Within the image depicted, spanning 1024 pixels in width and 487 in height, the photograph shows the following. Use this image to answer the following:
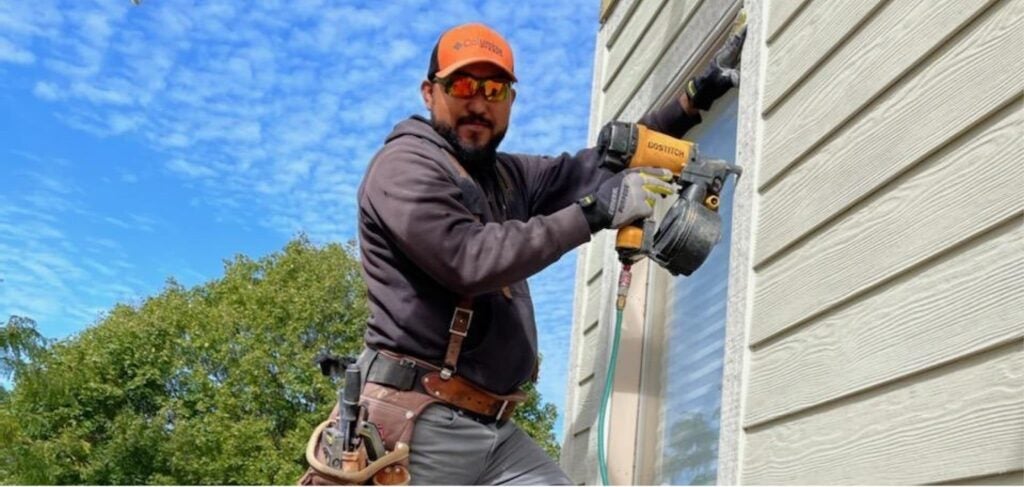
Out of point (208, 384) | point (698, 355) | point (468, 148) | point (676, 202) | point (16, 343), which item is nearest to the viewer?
point (676, 202)

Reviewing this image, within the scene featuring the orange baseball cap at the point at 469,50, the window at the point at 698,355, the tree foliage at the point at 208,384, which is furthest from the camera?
the tree foliage at the point at 208,384

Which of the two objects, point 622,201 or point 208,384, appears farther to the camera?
point 208,384

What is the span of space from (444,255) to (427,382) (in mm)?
344

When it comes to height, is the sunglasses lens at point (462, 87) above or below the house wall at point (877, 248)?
above

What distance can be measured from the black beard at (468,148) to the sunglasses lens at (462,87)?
0.10 m

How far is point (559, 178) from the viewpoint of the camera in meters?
3.30

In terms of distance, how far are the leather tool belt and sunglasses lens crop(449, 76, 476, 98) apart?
720 mm

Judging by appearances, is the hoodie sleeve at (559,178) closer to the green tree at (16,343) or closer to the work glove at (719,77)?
the work glove at (719,77)

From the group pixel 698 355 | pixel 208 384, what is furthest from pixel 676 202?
pixel 208 384

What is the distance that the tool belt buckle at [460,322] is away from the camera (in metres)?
2.57

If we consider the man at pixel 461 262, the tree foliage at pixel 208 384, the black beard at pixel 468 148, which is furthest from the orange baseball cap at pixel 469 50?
the tree foliage at pixel 208 384

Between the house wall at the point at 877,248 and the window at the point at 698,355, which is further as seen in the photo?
the window at the point at 698,355

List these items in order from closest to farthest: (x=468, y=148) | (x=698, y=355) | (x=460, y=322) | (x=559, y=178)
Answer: (x=460, y=322) < (x=468, y=148) < (x=559, y=178) < (x=698, y=355)

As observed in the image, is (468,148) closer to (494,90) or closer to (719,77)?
(494,90)
